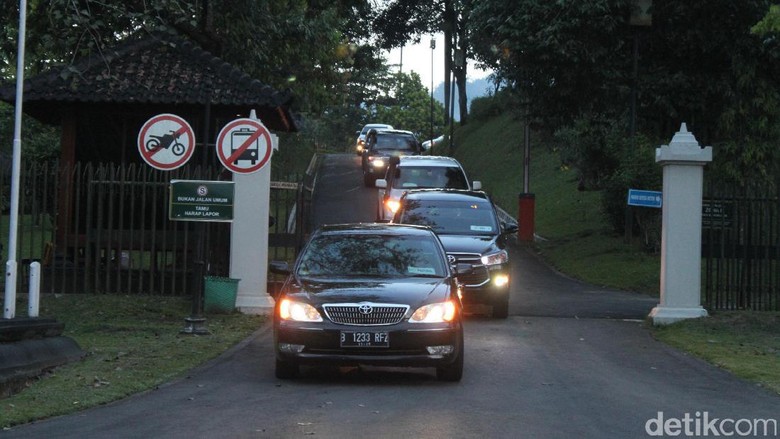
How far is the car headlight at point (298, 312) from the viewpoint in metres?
11.6

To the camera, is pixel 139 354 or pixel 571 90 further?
pixel 571 90

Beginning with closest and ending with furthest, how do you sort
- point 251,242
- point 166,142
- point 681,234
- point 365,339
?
point 365,339 → point 166,142 → point 681,234 → point 251,242

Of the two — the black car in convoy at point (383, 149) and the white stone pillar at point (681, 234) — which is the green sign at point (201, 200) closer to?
the white stone pillar at point (681, 234)

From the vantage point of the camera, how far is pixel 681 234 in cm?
1816

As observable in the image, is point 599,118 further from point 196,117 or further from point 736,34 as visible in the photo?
point 196,117

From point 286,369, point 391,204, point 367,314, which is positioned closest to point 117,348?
point 286,369

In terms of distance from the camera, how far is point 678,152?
18.0m

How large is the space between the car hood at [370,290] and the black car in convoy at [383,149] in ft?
98.9

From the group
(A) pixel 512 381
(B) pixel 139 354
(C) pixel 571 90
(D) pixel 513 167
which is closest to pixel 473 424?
(A) pixel 512 381

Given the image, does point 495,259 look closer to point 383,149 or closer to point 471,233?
point 471,233

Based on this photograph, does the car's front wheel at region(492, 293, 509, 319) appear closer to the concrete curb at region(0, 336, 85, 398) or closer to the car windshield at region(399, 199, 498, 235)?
the car windshield at region(399, 199, 498, 235)

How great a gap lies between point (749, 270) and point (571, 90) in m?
13.0

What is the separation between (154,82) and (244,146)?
571cm

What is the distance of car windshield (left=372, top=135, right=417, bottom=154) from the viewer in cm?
4491
